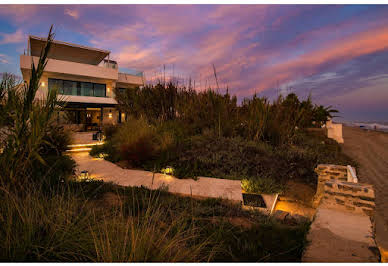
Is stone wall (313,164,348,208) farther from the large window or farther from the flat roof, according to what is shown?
the flat roof

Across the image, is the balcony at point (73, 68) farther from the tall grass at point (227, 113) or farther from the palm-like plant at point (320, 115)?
the palm-like plant at point (320, 115)

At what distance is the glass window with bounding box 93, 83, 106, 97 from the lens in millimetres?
18609

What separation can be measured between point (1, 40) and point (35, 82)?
8.74 ft

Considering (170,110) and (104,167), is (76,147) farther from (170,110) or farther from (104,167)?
(170,110)

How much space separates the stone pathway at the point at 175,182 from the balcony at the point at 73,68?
15.6m

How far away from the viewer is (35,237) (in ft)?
4.46

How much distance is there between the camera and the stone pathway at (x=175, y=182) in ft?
11.6

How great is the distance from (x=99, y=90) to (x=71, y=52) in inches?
172

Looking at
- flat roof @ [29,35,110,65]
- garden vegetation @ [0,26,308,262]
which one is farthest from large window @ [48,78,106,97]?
garden vegetation @ [0,26,308,262]

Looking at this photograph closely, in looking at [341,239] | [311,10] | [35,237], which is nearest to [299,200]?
[341,239]

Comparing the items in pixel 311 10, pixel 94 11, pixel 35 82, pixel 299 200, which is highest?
pixel 94 11

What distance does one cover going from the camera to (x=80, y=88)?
692 inches

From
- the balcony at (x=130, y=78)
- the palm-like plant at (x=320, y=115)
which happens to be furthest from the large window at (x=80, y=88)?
the palm-like plant at (x=320, y=115)

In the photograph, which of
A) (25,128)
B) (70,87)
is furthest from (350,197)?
(70,87)
